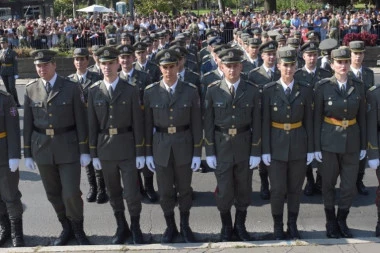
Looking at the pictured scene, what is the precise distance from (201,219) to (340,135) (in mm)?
2023

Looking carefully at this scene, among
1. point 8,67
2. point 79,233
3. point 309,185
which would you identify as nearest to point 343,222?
point 309,185

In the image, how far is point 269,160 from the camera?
580 cm

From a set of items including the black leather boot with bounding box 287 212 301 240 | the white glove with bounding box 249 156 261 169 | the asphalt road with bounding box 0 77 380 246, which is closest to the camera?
the white glove with bounding box 249 156 261 169

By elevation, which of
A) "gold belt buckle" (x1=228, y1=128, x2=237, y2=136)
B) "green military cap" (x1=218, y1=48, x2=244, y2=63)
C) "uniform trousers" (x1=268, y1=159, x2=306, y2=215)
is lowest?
"uniform trousers" (x1=268, y1=159, x2=306, y2=215)

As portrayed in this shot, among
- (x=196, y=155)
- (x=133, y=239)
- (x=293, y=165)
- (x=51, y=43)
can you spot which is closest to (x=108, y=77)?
(x=196, y=155)

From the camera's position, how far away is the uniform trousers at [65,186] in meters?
5.70

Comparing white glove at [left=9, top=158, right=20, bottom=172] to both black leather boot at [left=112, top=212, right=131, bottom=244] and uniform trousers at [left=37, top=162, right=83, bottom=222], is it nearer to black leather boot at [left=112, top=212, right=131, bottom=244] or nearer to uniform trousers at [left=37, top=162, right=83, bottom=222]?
uniform trousers at [left=37, top=162, right=83, bottom=222]

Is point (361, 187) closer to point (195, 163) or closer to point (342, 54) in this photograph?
point (342, 54)

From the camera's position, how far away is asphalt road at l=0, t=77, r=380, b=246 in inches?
243

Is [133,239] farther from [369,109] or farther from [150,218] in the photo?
[369,109]

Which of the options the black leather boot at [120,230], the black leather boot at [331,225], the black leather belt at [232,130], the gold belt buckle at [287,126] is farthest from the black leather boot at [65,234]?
the black leather boot at [331,225]

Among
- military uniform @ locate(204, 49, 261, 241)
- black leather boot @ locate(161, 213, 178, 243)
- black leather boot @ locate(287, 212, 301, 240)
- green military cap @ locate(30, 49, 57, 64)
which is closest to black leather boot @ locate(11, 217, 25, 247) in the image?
black leather boot @ locate(161, 213, 178, 243)

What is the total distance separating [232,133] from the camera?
227 inches

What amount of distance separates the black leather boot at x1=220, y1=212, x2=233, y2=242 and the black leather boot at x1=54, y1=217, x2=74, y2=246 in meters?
1.71
